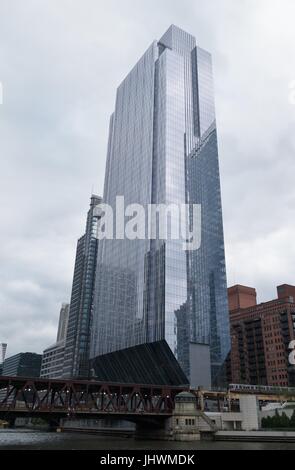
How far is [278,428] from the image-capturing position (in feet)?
305

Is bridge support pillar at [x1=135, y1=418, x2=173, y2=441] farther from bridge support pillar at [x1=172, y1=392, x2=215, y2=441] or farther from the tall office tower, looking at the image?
the tall office tower

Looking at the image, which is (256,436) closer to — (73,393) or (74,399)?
(74,399)

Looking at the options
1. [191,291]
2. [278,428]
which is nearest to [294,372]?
[191,291]

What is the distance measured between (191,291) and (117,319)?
127 feet

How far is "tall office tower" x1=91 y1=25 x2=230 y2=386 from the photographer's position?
14675cm

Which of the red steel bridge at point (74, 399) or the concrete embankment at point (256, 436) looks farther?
the red steel bridge at point (74, 399)

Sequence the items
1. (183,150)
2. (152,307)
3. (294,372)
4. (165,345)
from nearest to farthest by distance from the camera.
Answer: (165,345) < (152,307) < (183,150) < (294,372)

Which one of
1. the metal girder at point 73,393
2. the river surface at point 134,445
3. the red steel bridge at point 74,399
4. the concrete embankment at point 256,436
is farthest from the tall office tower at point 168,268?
the river surface at point 134,445

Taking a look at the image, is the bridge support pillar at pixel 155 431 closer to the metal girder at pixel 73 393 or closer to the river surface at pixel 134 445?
the metal girder at pixel 73 393

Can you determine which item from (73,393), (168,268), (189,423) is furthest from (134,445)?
(168,268)

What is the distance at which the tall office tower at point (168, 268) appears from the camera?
14675 centimetres

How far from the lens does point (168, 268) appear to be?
151 m

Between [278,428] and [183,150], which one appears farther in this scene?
[183,150]

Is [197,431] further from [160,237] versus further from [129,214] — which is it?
[129,214]
